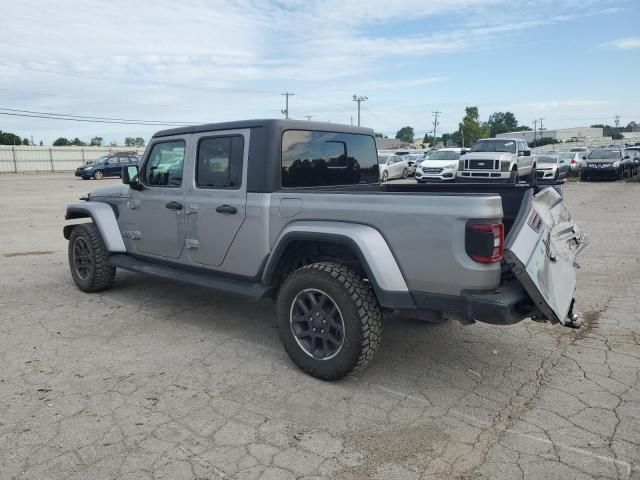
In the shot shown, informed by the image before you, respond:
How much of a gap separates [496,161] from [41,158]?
47.3 metres

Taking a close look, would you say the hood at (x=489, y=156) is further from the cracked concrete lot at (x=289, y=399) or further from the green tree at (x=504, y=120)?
the green tree at (x=504, y=120)

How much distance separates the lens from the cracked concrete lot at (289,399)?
9.23ft

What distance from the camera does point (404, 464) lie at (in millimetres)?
2803

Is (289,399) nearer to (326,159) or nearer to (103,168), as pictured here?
(326,159)

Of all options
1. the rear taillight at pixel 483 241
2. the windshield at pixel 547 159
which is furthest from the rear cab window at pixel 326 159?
the windshield at pixel 547 159

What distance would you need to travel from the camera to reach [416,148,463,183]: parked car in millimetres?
24094

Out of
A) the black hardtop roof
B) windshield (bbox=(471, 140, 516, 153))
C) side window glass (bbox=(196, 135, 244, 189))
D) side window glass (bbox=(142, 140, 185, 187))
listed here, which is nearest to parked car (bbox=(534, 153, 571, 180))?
windshield (bbox=(471, 140, 516, 153))

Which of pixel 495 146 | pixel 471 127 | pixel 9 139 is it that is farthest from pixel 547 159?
pixel 9 139

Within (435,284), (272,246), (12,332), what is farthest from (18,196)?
(435,284)

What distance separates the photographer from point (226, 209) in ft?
14.4

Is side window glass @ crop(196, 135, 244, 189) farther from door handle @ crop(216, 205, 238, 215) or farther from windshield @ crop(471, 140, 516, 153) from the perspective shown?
windshield @ crop(471, 140, 516, 153)

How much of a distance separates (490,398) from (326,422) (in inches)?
45.7

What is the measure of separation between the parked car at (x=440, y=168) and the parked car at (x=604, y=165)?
6.70 metres

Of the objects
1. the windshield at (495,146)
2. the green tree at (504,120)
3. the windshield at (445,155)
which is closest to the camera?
the windshield at (495,146)
